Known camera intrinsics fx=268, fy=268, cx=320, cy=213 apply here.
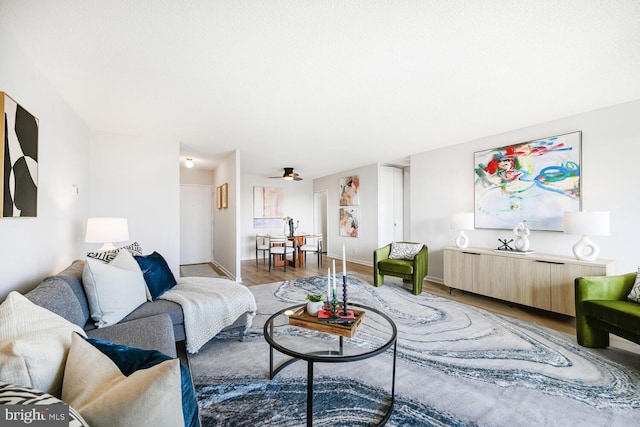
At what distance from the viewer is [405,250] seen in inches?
176

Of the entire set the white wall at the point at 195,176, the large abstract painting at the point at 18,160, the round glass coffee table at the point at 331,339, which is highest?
the white wall at the point at 195,176

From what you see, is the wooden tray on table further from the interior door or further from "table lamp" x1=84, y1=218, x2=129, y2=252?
the interior door

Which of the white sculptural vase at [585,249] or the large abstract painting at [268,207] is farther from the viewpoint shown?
the large abstract painting at [268,207]

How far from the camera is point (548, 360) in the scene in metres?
2.19

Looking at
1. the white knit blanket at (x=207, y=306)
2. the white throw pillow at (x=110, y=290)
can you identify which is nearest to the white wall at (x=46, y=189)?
the white throw pillow at (x=110, y=290)

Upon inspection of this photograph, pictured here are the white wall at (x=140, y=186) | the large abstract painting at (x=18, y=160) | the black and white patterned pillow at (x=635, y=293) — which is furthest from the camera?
the white wall at (x=140, y=186)

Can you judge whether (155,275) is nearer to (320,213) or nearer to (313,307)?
(313,307)

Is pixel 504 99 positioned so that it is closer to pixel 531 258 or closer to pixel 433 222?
pixel 531 258

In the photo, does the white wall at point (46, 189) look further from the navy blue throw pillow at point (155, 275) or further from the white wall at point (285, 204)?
the white wall at point (285, 204)

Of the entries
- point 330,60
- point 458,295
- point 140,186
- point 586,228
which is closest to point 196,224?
point 140,186

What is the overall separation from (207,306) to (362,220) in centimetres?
473

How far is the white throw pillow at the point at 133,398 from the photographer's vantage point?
59 centimetres

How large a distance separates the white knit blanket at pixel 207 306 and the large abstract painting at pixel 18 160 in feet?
3.79

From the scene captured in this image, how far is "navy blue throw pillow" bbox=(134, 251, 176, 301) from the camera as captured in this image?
231cm
